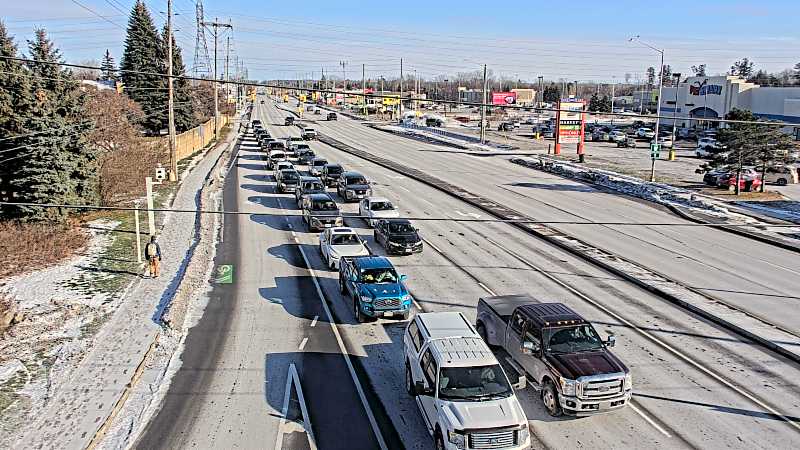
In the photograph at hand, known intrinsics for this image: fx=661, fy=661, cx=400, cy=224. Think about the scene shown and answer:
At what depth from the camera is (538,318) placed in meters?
14.7

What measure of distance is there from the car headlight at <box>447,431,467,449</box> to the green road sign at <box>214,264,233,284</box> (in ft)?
46.0

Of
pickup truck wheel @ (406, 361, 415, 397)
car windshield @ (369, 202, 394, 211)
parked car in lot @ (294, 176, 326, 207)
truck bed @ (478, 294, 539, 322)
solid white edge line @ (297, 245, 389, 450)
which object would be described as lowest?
solid white edge line @ (297, 245, 389, 450)

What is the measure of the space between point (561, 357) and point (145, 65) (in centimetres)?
7704

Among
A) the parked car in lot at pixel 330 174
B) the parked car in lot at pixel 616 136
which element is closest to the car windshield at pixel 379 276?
the parked car in lot at pixel 330 174

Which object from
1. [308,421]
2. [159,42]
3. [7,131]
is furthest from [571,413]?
[159,42]

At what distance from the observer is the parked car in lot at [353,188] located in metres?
38.8

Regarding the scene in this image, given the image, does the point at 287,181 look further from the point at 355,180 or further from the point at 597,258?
the point at 597,258

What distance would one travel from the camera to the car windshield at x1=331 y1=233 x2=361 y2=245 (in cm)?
2492

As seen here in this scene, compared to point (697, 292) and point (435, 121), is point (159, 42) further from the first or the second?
point (697, 292)

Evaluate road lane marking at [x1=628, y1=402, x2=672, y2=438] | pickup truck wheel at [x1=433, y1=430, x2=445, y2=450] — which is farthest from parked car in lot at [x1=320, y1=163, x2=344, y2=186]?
pickup truck wheel at [x1=433, y1=430, x2=445, y2=450]

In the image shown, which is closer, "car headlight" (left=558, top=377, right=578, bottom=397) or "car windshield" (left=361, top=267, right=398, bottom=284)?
"car headlight" (left=558, top=377, right=578, bottom=397)

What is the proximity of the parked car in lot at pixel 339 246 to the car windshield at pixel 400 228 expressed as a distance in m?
2.54

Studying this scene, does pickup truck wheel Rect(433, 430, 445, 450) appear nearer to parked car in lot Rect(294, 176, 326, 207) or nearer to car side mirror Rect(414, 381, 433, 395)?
car side mirror Rect(414, 381, 433, 395)

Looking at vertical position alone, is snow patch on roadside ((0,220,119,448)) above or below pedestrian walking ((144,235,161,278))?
below
